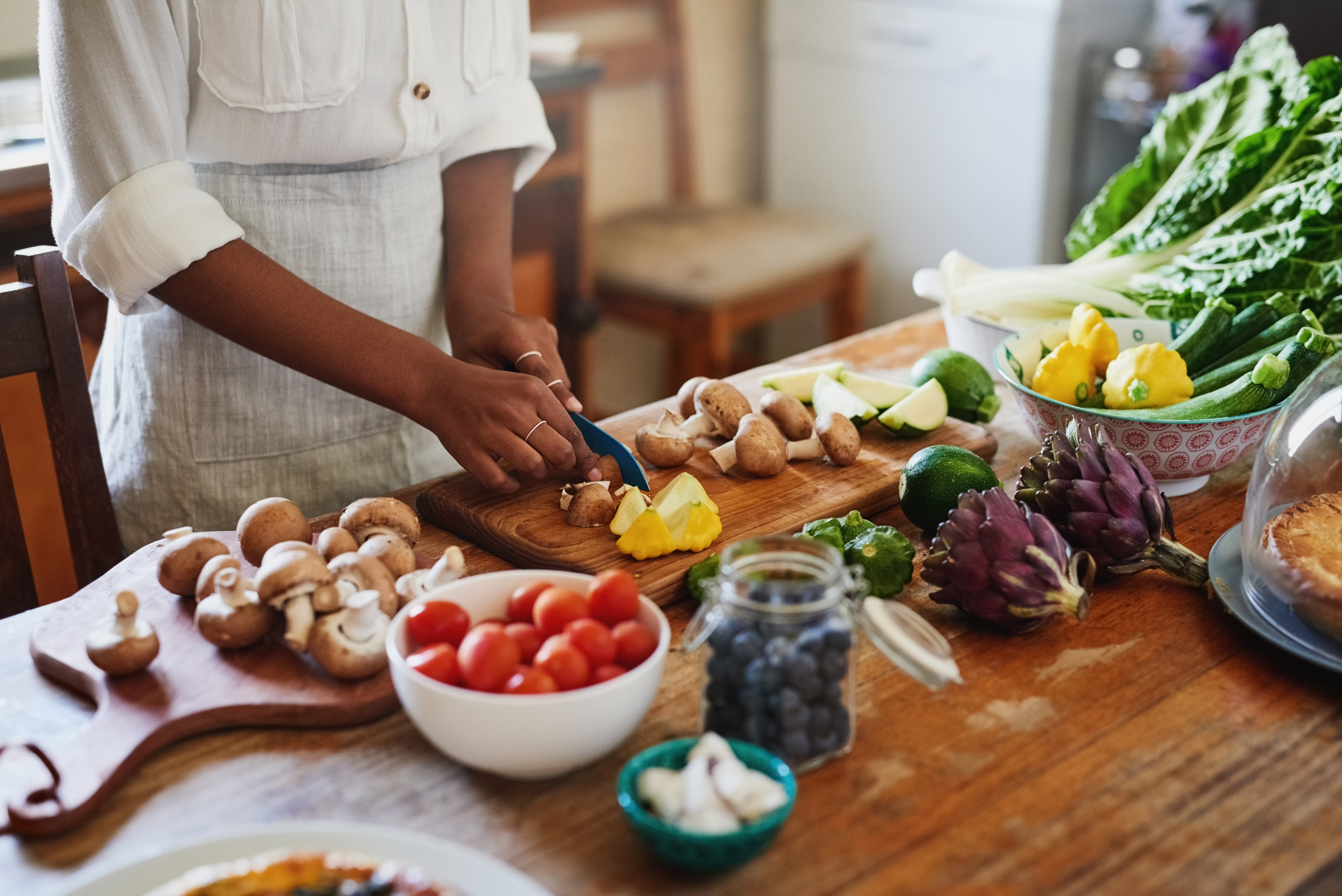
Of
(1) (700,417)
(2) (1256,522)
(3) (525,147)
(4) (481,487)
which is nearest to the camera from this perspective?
(2) (1256,522)

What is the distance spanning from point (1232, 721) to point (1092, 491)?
0.77 feet

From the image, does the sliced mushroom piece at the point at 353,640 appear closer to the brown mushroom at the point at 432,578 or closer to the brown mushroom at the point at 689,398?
the brown mushroom at the point at 432,578

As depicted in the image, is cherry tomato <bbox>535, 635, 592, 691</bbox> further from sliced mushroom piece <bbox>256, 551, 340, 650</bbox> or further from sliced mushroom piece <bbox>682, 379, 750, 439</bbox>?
sliced mushroom piece <bbox>682, 379, 750, 439</bbox>

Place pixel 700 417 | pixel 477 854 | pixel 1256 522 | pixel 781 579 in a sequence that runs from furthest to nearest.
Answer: pixel 700 417, pixel 1256 522, pixel 781 579, pixel 477 854

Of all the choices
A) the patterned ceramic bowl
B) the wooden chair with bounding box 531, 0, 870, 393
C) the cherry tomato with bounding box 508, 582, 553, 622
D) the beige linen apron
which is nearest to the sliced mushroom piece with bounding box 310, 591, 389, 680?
the cherry tomato with bounding box 508, 582, 553, 622

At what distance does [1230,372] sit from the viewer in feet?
4.28

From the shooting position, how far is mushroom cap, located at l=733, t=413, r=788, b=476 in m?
1.28

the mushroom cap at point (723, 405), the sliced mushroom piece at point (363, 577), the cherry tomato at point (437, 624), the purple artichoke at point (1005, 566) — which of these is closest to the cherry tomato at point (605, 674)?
the cherry tomato at point (437, 624)

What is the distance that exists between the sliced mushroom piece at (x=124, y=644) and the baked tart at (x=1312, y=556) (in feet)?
3.04

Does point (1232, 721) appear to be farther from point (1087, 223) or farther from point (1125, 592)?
point (1087, 223)

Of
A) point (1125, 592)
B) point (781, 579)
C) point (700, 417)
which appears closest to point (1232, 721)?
point (1125, 592)

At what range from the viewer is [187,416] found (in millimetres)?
1445

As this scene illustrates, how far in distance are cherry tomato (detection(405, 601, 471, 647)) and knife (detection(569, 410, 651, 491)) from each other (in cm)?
37

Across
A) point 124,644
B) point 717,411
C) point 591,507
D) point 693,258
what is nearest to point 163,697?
point 124,644
